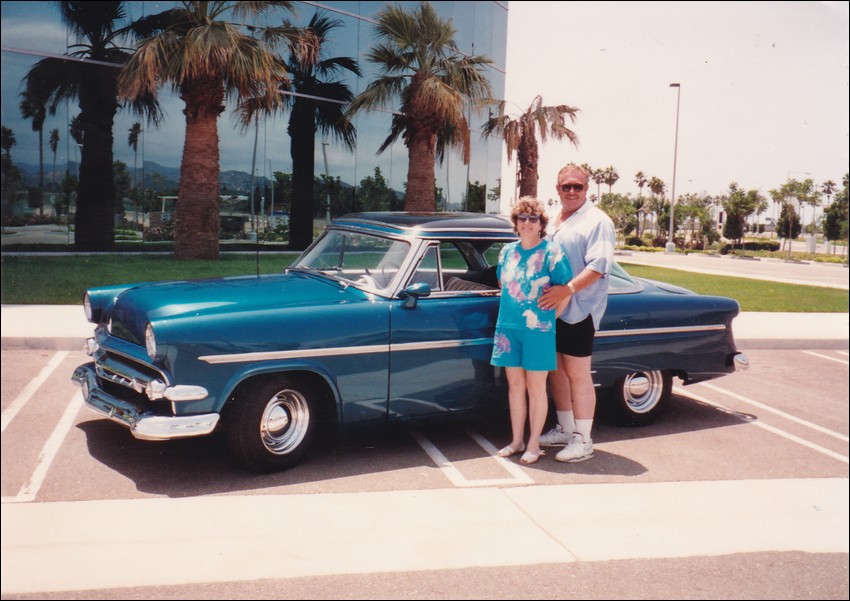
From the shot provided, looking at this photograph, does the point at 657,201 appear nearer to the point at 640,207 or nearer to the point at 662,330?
the point at 640,207

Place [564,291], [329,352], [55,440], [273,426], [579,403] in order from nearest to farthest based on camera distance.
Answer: [564,291] → [579,403] → [329,352] → [273,426] → [55,440]

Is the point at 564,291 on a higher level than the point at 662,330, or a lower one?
higher

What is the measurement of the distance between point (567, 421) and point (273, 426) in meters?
1.36

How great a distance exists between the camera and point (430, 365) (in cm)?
223

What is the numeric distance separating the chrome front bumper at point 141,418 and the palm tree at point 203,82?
0.37 metres

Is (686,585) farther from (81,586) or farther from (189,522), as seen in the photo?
(81,586)

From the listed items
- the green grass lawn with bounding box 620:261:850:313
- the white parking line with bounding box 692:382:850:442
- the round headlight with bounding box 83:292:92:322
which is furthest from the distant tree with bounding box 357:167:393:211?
the white parking line with bounding box 692:382:850:442

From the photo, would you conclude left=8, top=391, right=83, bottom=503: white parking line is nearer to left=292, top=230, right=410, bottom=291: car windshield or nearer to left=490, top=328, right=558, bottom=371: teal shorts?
left=292, top=230, right=410, bottom=291: car windshield

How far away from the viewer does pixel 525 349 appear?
1.23 m

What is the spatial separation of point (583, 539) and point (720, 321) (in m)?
0.80

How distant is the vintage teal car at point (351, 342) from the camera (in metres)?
1.69

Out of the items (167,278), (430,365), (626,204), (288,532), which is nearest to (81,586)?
(288,532)

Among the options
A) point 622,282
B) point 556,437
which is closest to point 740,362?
point 622,282

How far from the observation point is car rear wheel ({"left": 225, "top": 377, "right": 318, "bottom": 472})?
7.56 ft
